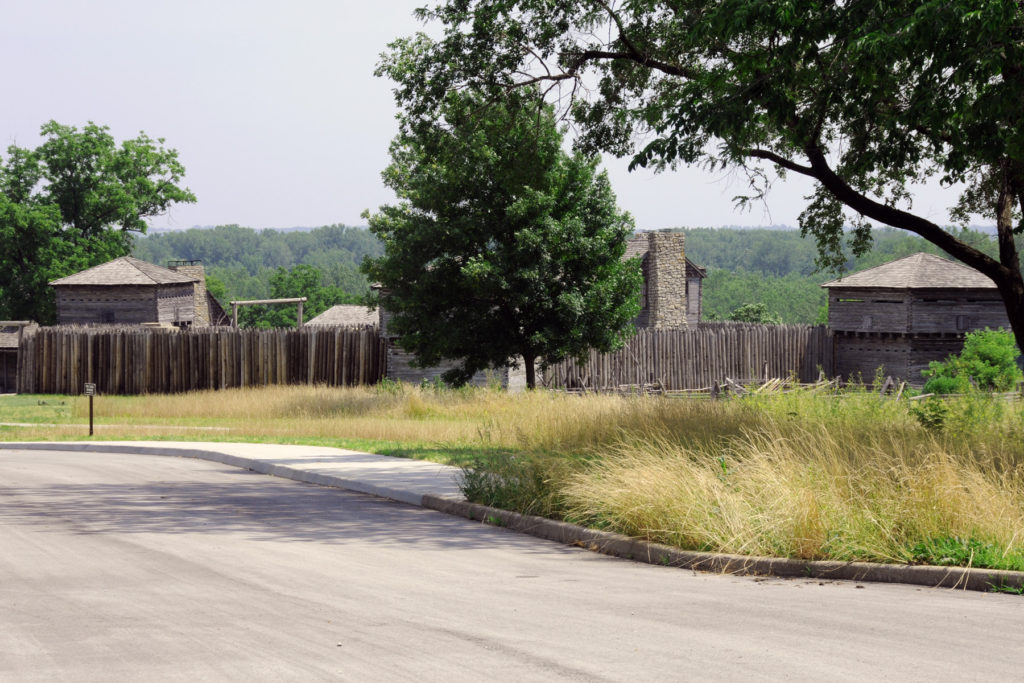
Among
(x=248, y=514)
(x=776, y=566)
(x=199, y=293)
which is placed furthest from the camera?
(x=199, y=293)

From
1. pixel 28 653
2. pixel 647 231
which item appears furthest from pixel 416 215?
pixel 647 231

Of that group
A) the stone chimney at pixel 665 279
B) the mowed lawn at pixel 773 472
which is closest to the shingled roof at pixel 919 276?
the stone chimney at pixel 665 279

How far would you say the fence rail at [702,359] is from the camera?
3856cm

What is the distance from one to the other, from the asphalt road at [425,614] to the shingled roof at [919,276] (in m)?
40.6

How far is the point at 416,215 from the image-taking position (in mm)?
26516

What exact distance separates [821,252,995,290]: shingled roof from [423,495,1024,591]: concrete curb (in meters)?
40.6

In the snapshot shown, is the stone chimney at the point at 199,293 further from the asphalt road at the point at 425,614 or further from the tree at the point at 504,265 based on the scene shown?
the asphalt road at the point at 425,614

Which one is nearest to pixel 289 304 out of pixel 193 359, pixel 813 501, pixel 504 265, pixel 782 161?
pixel 193 359

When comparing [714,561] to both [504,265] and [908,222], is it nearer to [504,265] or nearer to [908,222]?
[908,222]

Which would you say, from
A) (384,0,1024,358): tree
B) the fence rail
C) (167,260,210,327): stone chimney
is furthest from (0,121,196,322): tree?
(384,0,1024,358): tree

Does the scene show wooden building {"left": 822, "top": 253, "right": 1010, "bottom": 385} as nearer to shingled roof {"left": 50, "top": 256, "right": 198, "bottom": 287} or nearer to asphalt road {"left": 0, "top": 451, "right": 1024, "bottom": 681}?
shingled roof {"left": 50, "top": 256, "right": 198, "bottom": 287}

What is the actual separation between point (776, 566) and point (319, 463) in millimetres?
9632

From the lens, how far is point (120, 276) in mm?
59594

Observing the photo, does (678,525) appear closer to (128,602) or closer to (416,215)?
(128,602)
